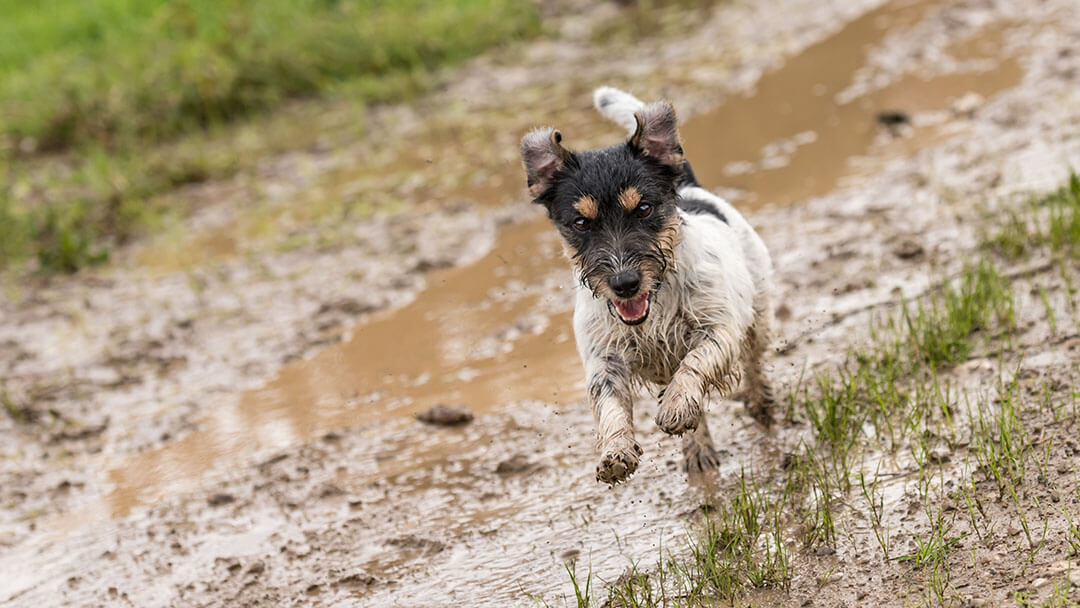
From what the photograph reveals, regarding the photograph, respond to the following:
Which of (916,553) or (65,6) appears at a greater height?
(65,6)

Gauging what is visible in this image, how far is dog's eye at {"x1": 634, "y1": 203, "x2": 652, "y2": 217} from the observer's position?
460 cm

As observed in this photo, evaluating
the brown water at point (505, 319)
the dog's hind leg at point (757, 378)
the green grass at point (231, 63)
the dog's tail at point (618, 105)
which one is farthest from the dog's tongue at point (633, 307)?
the green grass at point (231, 63)

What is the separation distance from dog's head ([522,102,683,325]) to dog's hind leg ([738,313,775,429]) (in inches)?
36.9

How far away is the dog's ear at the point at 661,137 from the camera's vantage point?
4.78 meters

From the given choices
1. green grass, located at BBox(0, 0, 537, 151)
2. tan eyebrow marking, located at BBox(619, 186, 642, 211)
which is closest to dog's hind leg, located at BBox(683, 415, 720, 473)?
tan eyebrow marking, located at BBox(619, 186, 642, 211)

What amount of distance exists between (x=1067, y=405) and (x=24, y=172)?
37.8ft

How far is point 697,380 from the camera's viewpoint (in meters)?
4.60

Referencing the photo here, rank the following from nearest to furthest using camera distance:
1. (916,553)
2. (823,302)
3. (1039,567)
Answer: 1. (1039,567)
2. (916,553)
3. (823,302)

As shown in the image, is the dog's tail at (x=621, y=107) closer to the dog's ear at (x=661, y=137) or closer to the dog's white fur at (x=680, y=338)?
the dog's white fur at (x=680, y=338)

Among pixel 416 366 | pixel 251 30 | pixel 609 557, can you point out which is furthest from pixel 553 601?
pixel 251 30

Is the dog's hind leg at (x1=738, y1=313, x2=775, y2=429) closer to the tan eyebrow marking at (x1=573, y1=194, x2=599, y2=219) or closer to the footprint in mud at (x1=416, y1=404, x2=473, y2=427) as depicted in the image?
the tan eyebrow marking at (x1=573, y1=194, x2=599, y2=219)

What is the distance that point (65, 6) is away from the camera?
728 inches

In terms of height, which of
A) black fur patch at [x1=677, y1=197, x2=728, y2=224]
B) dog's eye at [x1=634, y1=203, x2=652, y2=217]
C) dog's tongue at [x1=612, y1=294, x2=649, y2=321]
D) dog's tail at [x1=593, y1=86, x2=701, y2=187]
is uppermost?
dog's tail at [x1=593, y1=86, x2=701, y2=187]

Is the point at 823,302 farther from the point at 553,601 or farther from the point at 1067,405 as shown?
the point at 553,601
